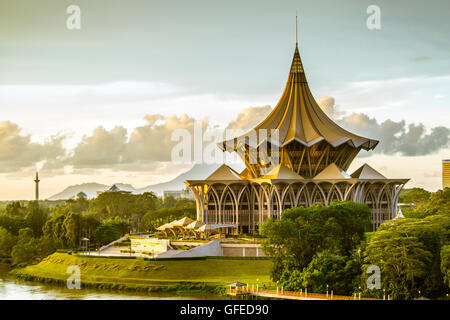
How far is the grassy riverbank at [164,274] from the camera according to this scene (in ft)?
221

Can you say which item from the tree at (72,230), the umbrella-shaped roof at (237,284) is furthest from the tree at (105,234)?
the umbrella-shaped roof at (237,284)

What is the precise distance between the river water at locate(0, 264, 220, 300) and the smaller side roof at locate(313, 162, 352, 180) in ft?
107

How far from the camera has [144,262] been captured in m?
73.9

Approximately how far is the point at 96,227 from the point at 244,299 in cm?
4142

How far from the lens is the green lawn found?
6881cm

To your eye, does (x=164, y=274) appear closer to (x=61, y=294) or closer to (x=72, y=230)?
(x=61, y=294)

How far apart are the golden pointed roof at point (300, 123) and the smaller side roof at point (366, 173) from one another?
134 inches

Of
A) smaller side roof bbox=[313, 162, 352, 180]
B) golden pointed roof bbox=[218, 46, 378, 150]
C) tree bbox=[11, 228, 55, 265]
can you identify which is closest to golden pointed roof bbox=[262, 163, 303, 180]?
smaller side roof bbox=[313, 162, 352, 180]

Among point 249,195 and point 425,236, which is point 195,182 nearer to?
point 249,195

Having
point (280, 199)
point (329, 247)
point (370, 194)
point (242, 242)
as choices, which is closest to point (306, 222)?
point (329, 247)

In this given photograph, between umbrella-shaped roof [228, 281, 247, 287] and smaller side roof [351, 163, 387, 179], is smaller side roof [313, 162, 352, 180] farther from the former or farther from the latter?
umbrella-shaped roof [228, 281, 247, 287]

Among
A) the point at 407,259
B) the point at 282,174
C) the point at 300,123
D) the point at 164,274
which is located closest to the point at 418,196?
the point at 300,123

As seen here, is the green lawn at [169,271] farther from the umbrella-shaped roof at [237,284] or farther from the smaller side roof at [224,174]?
the smaller side roof at [224,174]

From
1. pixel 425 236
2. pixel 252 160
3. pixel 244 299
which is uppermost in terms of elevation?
pixel 252 160
